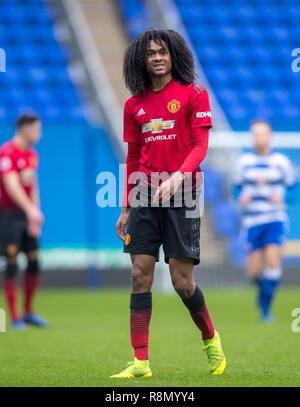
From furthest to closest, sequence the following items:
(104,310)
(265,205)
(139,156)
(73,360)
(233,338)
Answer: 1. (104,310)
2. (265,205)
3. (233,338)
4. (73,360)
5. (139,156)

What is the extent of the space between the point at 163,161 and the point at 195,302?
873 mm

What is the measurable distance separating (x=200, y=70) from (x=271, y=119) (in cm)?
206

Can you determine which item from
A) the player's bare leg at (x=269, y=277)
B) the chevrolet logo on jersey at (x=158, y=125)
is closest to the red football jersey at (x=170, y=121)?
the chevrolet logo on jersey at (x=158, y=125)

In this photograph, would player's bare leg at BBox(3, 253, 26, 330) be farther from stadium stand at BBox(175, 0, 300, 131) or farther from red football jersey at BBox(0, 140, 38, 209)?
stadium stand at BBox(175, 0, 300, 131)

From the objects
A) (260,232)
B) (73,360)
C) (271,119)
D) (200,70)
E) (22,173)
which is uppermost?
(200,70)

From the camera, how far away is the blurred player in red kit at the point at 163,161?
16.6ft

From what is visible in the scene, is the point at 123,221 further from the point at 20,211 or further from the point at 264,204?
the point at 264,204

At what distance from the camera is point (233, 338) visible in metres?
7.38

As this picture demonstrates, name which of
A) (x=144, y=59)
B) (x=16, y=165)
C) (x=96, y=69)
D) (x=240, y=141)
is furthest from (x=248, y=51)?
(x=144, y=59)

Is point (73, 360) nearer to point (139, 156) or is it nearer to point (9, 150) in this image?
point (139, 156)

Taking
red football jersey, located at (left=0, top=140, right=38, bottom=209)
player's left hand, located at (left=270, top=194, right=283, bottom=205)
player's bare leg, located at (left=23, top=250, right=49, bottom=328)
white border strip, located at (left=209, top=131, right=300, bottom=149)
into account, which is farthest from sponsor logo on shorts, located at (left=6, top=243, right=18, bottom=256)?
white border strip, located at (left=209, top=131, right=300, bottom=149)

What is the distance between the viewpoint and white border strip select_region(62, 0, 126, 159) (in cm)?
1443

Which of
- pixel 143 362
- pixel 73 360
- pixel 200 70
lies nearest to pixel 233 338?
pixel 73 360

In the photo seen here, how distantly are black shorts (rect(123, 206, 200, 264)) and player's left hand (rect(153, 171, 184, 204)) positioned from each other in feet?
0.78
